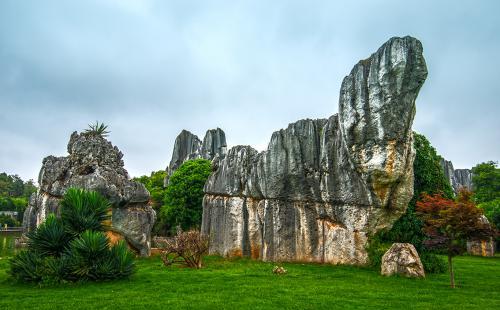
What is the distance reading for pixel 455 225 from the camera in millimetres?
16422

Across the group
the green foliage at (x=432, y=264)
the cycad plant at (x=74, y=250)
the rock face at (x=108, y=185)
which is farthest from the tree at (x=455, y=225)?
the rock face at (x=108, y=185)

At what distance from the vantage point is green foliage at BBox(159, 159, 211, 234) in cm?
4497

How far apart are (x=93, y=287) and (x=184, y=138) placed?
239 ft

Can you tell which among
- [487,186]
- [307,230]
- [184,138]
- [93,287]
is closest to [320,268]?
[307,230]

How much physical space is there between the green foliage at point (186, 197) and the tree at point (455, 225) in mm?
30865

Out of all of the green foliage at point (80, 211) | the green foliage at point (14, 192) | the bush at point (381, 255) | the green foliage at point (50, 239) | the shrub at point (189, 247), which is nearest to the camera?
the green foliage at point (50, 239)

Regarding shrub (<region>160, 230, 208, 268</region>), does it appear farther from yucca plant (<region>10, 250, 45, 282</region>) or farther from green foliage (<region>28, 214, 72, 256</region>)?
yucca plant (<region>10, 250, 45, 282</region>)

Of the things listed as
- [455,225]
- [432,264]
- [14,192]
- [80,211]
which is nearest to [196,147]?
[14,192]

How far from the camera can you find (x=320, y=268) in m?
22.7

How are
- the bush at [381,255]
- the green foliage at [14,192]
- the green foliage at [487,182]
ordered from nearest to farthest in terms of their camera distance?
the bush at [381,255] < the green foliage at [487,182] < the green foliage at [14,192]

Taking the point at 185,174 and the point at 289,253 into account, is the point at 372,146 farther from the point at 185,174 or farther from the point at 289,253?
the point at 185,174

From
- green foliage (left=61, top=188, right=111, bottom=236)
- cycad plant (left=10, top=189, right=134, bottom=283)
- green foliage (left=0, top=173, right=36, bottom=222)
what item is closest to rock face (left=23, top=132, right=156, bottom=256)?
green foliage (left=61, top=188, right=111, bottom=236)

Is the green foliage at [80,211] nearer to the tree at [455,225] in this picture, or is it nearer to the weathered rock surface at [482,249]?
the tree at [455,225]

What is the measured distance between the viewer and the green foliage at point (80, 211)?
1733cm
